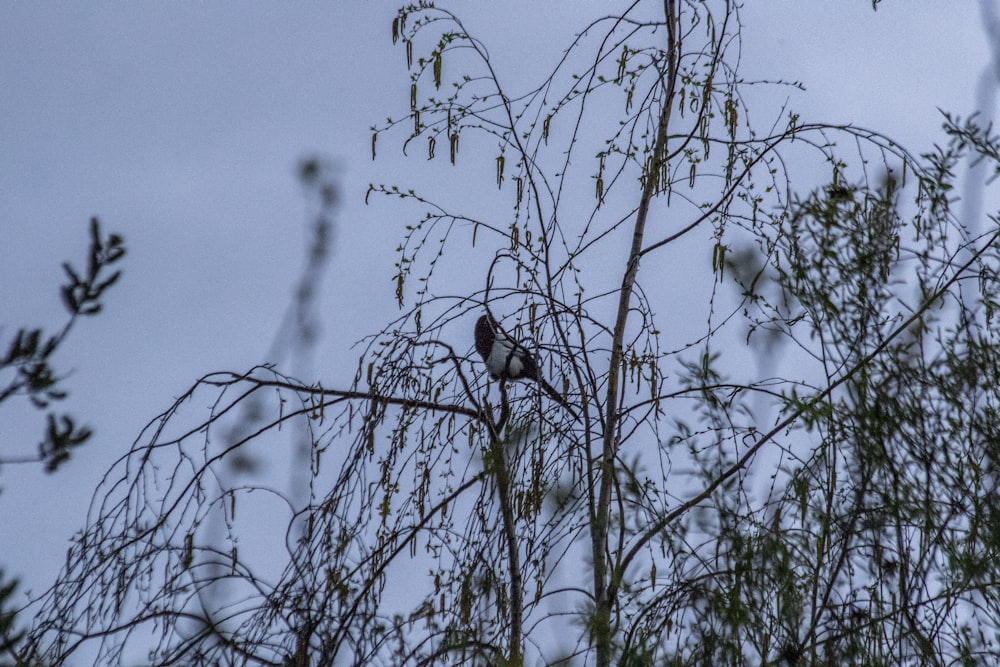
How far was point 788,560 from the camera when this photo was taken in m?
1.99

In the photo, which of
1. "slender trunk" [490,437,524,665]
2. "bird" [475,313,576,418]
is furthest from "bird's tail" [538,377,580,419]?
"slender trunk" [490,437,524,665]

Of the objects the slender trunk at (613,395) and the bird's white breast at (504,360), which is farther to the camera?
the bird's white breast at (504,360)

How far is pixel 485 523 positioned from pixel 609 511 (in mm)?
334

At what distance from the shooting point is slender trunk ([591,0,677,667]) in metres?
2.04

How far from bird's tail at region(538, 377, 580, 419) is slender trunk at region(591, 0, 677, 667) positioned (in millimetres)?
95

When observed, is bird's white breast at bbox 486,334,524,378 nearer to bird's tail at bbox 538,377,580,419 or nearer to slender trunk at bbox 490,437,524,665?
bird's tail at bbox 538,377,580,419

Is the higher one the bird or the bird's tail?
the bird

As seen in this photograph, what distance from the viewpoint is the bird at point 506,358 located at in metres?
2.33

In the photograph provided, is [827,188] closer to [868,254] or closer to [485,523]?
[868,254]

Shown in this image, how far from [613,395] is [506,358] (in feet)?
0.85

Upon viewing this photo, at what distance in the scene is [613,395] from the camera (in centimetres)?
243

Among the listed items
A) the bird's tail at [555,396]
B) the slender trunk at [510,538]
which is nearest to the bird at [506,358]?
the bird's tail at [555,396]

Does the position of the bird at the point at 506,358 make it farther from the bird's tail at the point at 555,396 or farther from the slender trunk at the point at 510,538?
the slender trunk at the point at 510,538

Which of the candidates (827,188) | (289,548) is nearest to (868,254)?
(827,188)
